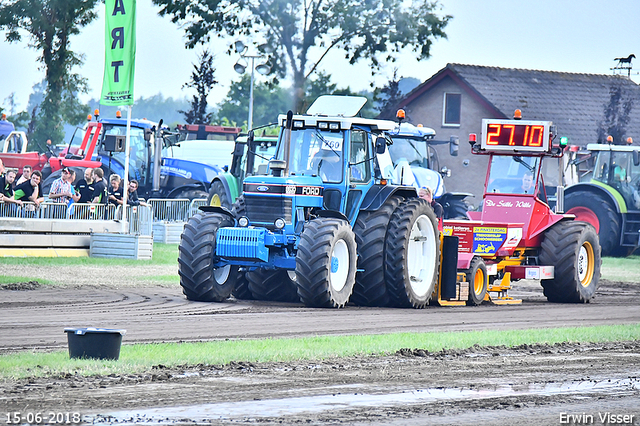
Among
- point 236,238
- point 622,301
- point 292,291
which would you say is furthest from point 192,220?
point 622,301

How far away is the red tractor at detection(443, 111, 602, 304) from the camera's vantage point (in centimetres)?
1603

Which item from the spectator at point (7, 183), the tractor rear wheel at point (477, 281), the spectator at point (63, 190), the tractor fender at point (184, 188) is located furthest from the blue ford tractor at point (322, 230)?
the tractor fender at point (184, 188)

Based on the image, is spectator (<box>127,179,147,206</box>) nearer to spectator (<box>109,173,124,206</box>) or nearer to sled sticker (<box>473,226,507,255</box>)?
spectator (<box>109,173,124,206</box>)

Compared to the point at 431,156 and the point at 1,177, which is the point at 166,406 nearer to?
the point at 1,177

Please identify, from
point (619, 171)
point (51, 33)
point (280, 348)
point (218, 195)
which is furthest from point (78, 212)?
point (51, 33)

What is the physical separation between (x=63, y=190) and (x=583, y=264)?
10.4 m

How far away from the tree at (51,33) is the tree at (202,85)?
558 centimetres

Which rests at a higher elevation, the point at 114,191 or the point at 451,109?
the point at 451,109

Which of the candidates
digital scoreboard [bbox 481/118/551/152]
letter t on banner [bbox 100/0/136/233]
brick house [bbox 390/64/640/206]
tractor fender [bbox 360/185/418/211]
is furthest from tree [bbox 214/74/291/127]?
tractor fender [bbox 360/185/418/211]

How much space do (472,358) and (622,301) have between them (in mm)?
8478

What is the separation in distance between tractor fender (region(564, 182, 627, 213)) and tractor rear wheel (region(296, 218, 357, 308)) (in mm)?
13959

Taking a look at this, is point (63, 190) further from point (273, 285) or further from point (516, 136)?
point (516, 136)

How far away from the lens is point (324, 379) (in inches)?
321

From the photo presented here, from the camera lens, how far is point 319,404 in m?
7.05
